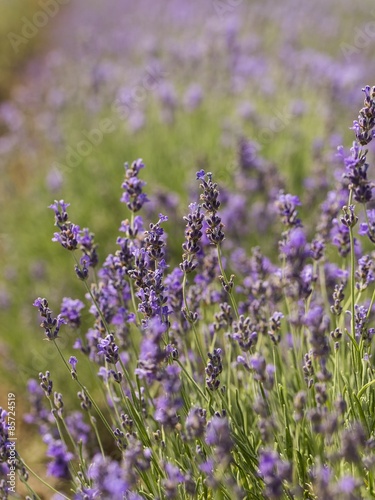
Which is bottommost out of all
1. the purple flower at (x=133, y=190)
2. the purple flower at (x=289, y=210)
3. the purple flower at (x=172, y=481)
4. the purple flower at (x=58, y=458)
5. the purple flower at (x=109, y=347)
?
the purple flower at (x=172, y=481)

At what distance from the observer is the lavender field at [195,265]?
179 centimetres

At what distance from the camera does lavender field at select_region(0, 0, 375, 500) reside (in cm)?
179

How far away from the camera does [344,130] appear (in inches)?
211

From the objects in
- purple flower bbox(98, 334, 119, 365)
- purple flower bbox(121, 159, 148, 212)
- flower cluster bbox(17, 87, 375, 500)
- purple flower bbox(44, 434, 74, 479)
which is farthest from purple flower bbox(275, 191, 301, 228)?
purple flower bbox(44, 434, 74, 479)

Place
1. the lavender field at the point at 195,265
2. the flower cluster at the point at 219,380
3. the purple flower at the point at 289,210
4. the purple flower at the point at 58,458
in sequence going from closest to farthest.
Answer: the flower cluster at the point at 219,380, the lavender field at the point at 195,265, the purple flower at the point at 58,458, the purple flower at the point at 289,210

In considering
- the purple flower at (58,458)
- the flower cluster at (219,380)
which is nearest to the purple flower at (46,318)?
the flower cluster at (219,380)

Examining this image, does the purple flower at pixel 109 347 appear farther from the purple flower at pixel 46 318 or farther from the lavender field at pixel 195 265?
the purple flower at pixel 46 318

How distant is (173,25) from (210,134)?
4778mm

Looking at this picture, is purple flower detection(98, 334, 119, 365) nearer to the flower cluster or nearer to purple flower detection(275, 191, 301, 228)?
the flower cluster

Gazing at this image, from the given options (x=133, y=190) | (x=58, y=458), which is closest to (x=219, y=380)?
(x=58, y=458)

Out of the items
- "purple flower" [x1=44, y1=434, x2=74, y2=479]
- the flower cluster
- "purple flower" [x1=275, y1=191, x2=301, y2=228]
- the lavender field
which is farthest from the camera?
"purple flower" [x1=275, y1=191, x2=301, y2=228]

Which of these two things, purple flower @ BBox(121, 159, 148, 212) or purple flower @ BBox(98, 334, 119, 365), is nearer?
purple flower @ BBox(98, 334, 119, 365)

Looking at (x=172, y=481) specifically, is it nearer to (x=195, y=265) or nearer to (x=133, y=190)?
(x=195, y=265)

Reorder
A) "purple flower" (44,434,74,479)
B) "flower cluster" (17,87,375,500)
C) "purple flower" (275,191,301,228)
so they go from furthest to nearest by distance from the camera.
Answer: "purple flower" (275,191,301,228) < "purple flower" (44,434,74,479) < "flower cluster" (17,87,375,500)
